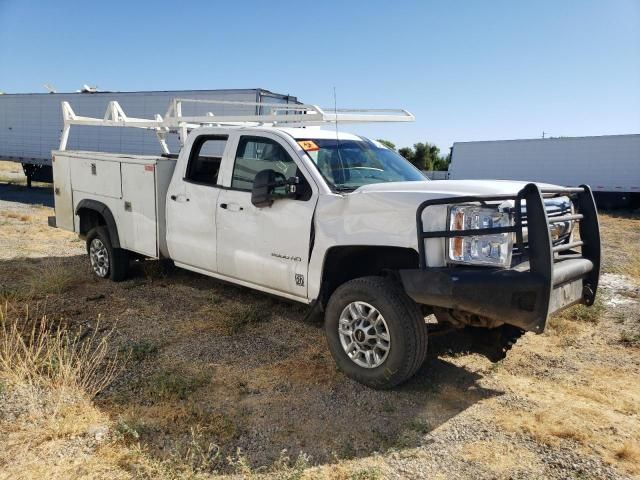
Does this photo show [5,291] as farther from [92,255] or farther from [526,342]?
[526,342]

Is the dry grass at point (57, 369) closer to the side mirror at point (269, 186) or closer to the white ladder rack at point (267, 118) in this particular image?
the side mirror at point (269, 186)

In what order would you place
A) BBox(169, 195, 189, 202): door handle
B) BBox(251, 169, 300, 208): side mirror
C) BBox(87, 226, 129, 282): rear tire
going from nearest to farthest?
BBox(251, 169, 300, 208): side mirror, BBox(169, 195, 189, 202): door handle, BBox(87, 226, 129, 282): rear tire

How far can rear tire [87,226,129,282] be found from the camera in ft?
21.3

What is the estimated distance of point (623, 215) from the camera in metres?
22.0

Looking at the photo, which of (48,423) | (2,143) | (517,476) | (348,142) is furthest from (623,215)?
(2,143)

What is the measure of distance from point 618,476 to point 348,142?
11.1 feet

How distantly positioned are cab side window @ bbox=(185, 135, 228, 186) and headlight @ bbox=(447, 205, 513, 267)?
2.69 m

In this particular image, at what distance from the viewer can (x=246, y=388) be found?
12.4ft

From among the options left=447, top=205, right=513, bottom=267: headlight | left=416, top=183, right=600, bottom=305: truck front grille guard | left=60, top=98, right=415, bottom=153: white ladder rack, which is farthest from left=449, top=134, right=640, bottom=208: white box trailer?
left=447, top=205, right=513, bottom=267: headlight

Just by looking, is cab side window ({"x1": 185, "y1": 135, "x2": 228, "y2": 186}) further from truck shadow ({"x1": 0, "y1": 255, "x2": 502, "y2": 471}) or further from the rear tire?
the rear tire

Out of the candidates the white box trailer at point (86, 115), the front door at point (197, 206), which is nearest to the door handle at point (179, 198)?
the front door at point (197, 206)

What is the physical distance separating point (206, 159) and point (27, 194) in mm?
17393

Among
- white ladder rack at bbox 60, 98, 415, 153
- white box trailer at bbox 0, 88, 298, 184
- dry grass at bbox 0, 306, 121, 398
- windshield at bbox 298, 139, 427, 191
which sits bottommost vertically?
dry grass at bbox 0, 306, 121, 398

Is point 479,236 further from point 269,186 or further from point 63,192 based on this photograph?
point 63,192
